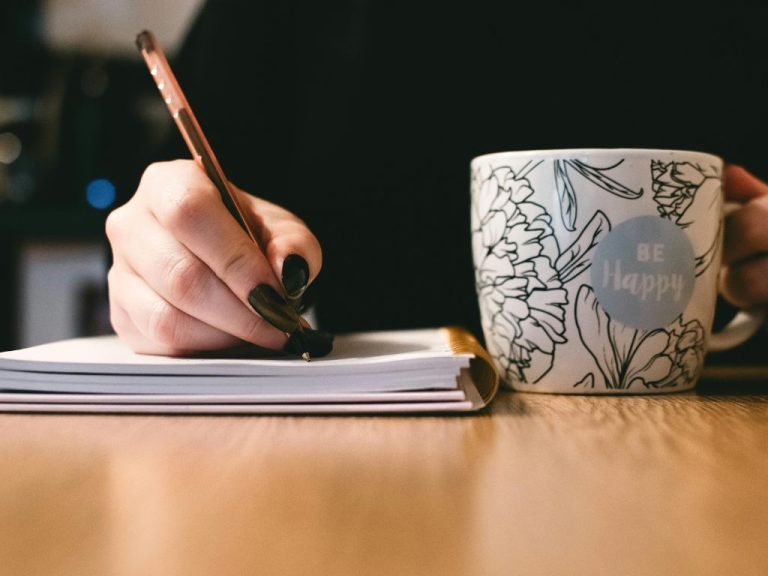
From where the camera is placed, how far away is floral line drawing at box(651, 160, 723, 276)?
43 centimetres

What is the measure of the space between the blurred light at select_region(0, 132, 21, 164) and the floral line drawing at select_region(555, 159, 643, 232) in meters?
1.49

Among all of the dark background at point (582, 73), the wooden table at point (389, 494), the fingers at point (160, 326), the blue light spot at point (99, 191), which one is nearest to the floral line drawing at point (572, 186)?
the wooden table at point (389, 494)

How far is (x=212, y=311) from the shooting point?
0.45 m

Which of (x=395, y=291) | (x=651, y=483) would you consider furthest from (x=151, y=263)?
(x=395, y=291)

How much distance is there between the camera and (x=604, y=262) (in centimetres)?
44

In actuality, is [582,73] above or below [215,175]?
above

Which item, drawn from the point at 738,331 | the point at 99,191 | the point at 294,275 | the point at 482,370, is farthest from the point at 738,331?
the point at 99,191

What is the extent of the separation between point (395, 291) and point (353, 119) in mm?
218

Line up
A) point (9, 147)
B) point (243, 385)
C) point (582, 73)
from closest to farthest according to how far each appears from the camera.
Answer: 1. point (243, 385)
2. point (582, 73)
3. point (9, 147)

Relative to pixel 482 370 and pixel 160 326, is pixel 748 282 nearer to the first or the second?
pixel 482 370

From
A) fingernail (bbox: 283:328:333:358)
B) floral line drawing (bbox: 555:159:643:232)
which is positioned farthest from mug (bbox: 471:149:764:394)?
fingernail (bbox: 283:328:333:358)

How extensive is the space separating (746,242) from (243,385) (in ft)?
1.16

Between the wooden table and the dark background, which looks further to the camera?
the dark background

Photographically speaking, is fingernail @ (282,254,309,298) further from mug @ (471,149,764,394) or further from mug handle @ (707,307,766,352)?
mug handle @ (707,307,766,352)
